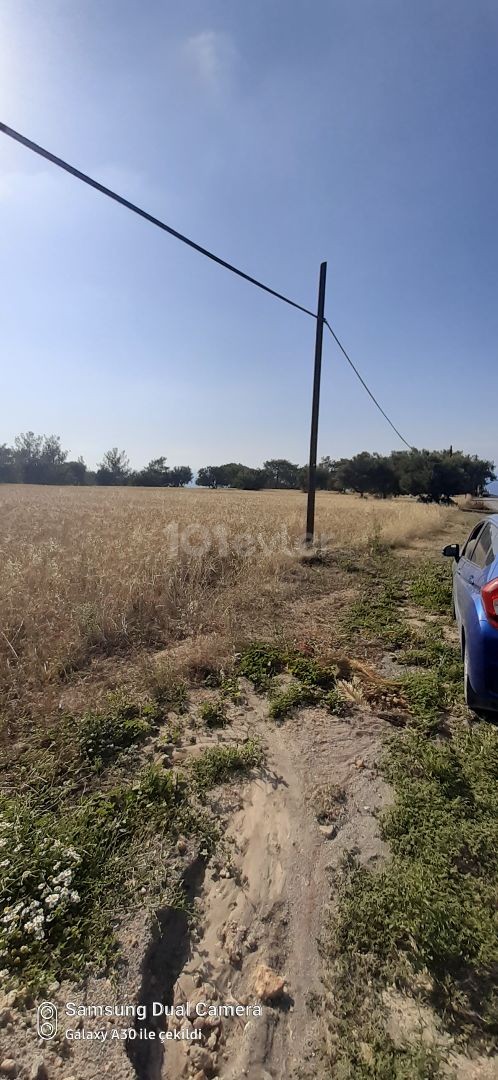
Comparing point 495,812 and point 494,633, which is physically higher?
point 494,633

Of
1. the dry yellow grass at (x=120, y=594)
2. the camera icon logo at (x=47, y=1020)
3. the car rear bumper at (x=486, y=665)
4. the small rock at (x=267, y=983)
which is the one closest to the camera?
the camera icon logo at (x=47, y=1020)

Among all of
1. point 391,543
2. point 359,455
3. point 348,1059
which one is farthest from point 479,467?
point 348,1059

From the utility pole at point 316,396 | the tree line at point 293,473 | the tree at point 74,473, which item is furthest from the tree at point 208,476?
the utility pole at point 316,396

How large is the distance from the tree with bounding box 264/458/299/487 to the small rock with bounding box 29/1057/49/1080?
267ft

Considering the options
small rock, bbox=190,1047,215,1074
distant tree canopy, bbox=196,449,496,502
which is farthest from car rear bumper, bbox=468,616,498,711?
distant tree canopy, bbox=196,449,496,502

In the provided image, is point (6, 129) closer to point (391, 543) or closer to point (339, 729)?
point (339, 729)

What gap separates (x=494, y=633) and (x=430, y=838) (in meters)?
1.39

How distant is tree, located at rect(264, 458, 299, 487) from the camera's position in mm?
84125

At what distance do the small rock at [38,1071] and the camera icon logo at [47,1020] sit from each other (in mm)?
77

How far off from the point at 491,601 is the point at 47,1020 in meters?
3.13

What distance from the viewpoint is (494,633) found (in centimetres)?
302

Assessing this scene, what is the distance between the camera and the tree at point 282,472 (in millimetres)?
84125

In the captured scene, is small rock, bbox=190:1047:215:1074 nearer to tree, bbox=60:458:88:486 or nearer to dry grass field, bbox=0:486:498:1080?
dry grass field, bbox=0:486:498:1080

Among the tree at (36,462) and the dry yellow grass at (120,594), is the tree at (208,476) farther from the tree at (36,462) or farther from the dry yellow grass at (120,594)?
the dry yellow grass at (120,594)
